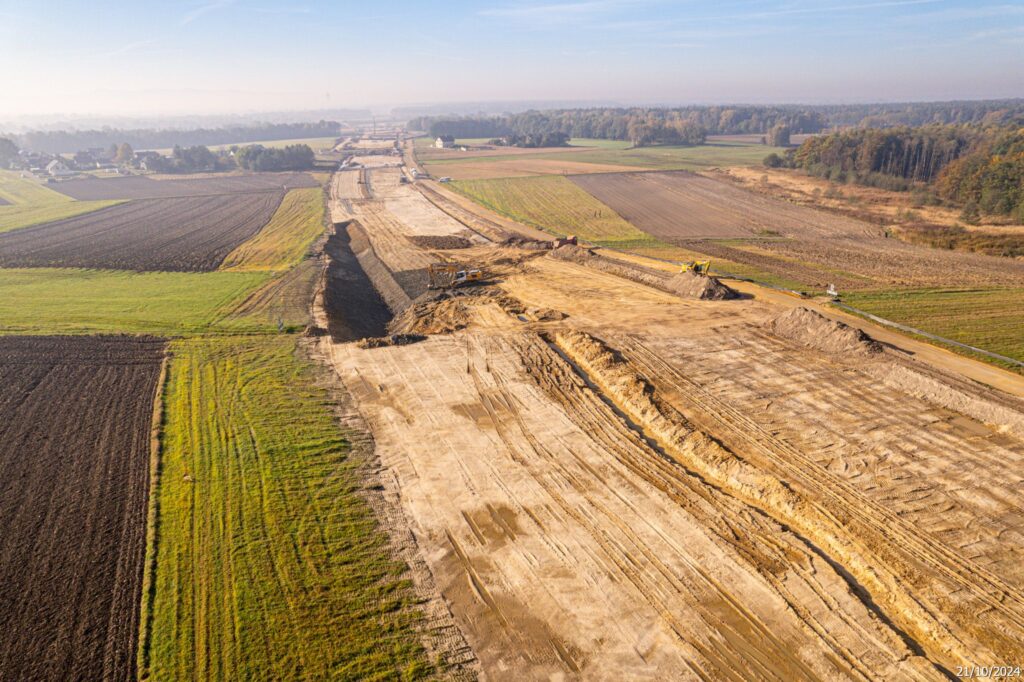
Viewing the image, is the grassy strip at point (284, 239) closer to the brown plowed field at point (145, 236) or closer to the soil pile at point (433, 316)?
the brown plowed field at point (145, 236)

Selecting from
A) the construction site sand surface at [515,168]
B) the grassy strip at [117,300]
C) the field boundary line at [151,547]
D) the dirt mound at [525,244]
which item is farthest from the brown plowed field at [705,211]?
the field boundary line at [151,547]

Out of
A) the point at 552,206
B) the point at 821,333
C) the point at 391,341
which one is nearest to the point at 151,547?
the point at 391,341

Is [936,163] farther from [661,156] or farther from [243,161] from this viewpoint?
[243,161]

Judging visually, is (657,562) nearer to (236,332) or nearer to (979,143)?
(236,332)

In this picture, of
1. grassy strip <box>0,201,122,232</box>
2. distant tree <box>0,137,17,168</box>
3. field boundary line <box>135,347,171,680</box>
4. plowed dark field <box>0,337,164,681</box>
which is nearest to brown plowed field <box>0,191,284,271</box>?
grassy strip <box>0,201,122,232</box>

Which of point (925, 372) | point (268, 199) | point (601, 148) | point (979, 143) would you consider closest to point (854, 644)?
point (925, 372)

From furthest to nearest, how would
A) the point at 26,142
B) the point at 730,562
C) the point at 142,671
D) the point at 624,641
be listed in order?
the point at 26,142
the point at 730,562
the point at 624,641
the point at 142,671
